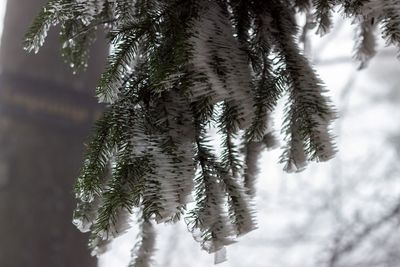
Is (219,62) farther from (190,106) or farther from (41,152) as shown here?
(41,152)

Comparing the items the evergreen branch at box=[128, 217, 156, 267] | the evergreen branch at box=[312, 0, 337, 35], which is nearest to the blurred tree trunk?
the evergreen branch at box=[128, 217, 156, 267]

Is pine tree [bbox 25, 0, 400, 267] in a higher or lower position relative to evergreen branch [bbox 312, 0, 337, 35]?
lower

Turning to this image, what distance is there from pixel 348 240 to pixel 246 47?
70.8 inches

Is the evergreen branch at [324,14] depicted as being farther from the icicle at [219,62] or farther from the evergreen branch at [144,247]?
the evergreen branch at [144,247]

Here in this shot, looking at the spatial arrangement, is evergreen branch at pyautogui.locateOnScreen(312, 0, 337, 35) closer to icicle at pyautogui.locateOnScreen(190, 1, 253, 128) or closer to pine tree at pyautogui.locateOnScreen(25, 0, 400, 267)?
pine tree at pyautogui.locateOnScreen(25, 0, 400, 267)

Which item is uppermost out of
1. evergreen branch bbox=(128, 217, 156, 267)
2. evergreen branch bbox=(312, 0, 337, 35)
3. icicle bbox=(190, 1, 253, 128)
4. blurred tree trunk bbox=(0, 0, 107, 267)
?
blurred tree trunk bbox=(0, 0, 107, 267)

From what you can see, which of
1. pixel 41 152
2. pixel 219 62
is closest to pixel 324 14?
pixel 219 62

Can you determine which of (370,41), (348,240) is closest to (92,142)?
(370,41)

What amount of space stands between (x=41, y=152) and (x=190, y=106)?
86 cm

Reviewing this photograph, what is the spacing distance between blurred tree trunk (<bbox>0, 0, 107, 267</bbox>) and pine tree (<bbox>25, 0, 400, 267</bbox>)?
70 centimetres

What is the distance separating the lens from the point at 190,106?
66cm

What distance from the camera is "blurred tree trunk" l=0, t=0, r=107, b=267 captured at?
1354 millimetres

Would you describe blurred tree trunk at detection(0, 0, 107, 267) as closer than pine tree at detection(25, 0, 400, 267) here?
No

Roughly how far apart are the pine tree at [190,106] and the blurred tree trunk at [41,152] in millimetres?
696
